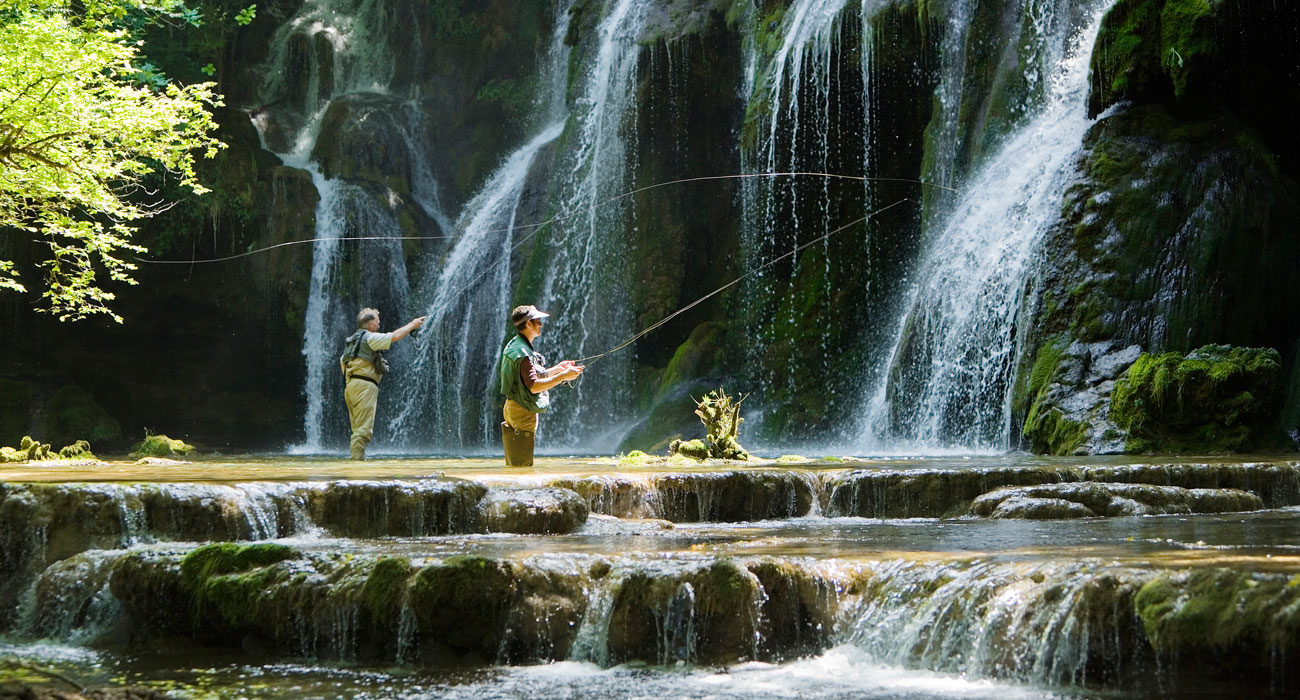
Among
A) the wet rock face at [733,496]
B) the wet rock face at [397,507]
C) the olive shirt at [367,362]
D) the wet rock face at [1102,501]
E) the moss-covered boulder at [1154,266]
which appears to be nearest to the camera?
the wet rock face at [397,507]

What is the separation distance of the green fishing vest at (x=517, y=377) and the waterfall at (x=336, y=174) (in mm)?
13172

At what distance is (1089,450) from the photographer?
12.0 meters

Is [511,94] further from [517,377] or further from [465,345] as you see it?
[517,377]

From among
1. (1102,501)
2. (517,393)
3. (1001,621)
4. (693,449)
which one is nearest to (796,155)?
(693,449)

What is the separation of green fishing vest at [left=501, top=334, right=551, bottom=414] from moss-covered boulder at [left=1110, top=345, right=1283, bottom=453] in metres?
5.93

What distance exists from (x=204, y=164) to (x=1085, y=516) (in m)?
20.5

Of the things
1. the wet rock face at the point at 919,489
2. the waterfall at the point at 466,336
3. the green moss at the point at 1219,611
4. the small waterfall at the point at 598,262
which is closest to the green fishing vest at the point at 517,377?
the wet rock face at the point at 919,489

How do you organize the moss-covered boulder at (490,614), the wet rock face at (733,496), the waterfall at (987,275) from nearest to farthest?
the moss-covered boulder at (490,614) < the wet rock face at (733,496) < the waterfall at (987,275)

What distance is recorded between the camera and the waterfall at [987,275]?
14.3m

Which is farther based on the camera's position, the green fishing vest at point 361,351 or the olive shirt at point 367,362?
the green fishing vest at point 361,351

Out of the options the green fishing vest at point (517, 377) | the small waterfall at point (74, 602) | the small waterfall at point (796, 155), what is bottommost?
the small waterfall at point (74, 602)

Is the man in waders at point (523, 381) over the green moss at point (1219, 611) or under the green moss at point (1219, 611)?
over

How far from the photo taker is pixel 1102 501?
26.4ft

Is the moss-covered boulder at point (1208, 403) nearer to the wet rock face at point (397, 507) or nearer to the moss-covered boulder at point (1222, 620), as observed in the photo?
the wet rock face at point (397, 507)
